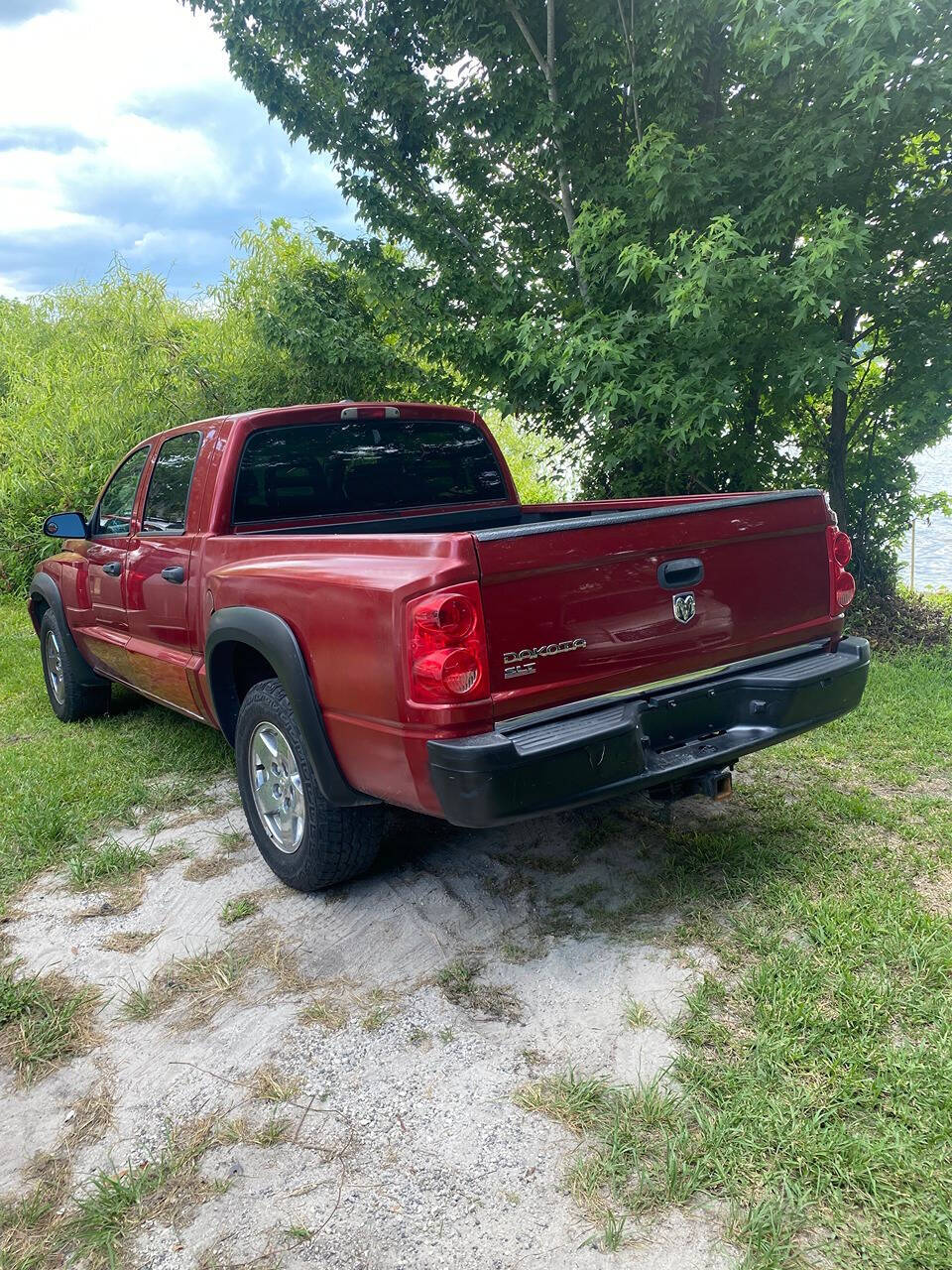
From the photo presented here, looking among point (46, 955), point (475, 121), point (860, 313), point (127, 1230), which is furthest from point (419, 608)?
point (475, 121)

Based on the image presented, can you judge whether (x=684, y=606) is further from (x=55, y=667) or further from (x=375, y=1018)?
(x=55, y=667)

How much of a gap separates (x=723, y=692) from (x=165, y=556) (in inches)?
107

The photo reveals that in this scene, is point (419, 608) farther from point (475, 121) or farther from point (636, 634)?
point (475, 121)

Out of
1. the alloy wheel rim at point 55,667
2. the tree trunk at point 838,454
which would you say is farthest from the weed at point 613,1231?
the tree trunk at point 838,454

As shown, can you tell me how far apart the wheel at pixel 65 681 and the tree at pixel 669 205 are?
368cm

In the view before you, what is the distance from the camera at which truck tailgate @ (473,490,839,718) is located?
262cm

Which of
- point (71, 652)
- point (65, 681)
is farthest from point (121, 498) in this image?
point (65, 681)

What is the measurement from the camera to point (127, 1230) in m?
2.00

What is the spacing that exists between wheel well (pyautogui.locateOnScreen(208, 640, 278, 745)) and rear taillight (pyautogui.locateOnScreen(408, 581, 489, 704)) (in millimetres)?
1307

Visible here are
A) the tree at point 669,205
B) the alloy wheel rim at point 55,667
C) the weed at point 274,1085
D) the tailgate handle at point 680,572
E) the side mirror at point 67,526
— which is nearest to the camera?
the weed at point 274,1085

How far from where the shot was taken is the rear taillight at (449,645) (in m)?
2.53

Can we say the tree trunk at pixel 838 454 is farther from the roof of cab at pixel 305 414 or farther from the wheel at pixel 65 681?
the wheel at pixel 65 681

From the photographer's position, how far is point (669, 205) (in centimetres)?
597

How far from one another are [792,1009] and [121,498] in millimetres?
4498
